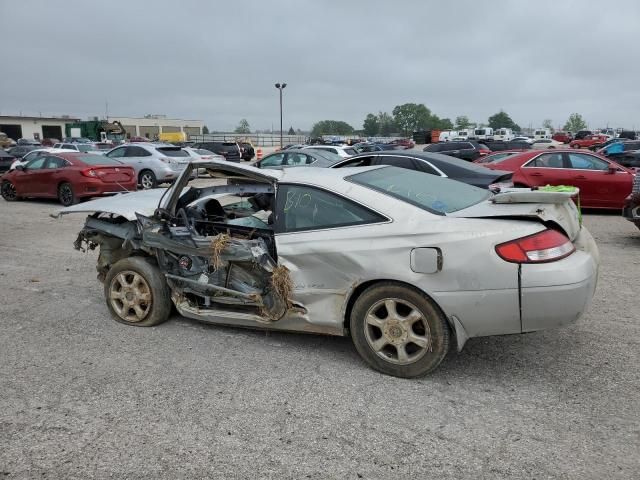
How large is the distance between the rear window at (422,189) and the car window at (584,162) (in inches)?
306

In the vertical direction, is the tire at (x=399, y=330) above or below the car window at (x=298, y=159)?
below

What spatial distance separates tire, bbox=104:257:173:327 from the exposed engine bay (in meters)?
0.11

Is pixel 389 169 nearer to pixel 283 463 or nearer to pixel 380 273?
pixel 380 273

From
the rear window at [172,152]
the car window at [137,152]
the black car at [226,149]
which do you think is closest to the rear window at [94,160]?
the car window at [137,152]

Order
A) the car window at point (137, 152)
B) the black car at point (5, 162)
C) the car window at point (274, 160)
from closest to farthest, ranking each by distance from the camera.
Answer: the car window at point (274, 160) → the car window at point (137, 152) → the black car at point (5, 162)

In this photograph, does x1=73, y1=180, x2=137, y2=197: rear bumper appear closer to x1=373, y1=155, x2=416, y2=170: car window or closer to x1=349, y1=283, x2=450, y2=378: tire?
x1=373, y1=155, x2=416, y2=170: car window

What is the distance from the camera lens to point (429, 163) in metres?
9.80

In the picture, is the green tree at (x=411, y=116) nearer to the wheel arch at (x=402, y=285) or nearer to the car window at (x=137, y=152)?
the car window at (x=137, y=152)

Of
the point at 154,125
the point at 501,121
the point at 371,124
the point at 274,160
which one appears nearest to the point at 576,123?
the point at 501,121

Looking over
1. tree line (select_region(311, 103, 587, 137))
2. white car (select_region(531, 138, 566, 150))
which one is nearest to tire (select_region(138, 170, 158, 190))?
white car (select_region(531, 138, 566, 150))

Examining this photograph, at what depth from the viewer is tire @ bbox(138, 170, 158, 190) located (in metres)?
18.3

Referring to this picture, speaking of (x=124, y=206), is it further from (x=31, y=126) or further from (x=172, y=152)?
(x=31, y=126)

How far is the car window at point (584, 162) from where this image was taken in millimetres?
11303

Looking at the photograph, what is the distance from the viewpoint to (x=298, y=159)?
17.6m
